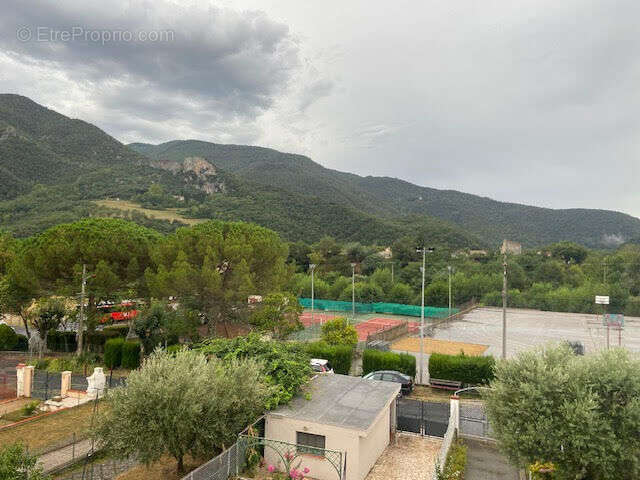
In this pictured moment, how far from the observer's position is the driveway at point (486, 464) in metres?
14.0

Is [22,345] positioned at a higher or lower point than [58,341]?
lower

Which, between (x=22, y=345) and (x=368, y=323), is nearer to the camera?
(x=22, y=345)

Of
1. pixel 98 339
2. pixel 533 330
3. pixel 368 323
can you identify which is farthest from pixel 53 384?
pixel 533 330

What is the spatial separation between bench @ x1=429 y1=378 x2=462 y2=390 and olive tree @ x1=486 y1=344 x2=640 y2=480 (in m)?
12.5

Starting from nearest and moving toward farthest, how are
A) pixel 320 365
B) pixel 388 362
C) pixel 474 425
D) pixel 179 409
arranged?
pixel 179 409 → pixel 474 425 → pixel 320 365 → pixel 388 362

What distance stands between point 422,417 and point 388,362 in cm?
788

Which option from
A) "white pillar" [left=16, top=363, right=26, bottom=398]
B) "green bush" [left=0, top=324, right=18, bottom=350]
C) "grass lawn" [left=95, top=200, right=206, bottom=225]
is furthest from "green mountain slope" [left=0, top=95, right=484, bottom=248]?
"white pillar" [left=16, top=363, right=26, bottom=398]

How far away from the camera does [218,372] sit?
1434 centimetres

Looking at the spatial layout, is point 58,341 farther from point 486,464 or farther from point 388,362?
point 486,464

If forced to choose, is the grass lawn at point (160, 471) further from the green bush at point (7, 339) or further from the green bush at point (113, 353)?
the green bush at point (7, 339)

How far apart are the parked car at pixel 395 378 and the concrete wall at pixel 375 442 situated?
21.3 feet

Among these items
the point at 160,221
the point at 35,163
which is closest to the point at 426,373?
the point at 160,221

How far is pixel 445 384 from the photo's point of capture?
24.9 m

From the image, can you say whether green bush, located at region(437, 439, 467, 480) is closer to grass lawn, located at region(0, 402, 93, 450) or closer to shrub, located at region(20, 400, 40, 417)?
grass lawn, located at region(0, 402, 93, 450)
